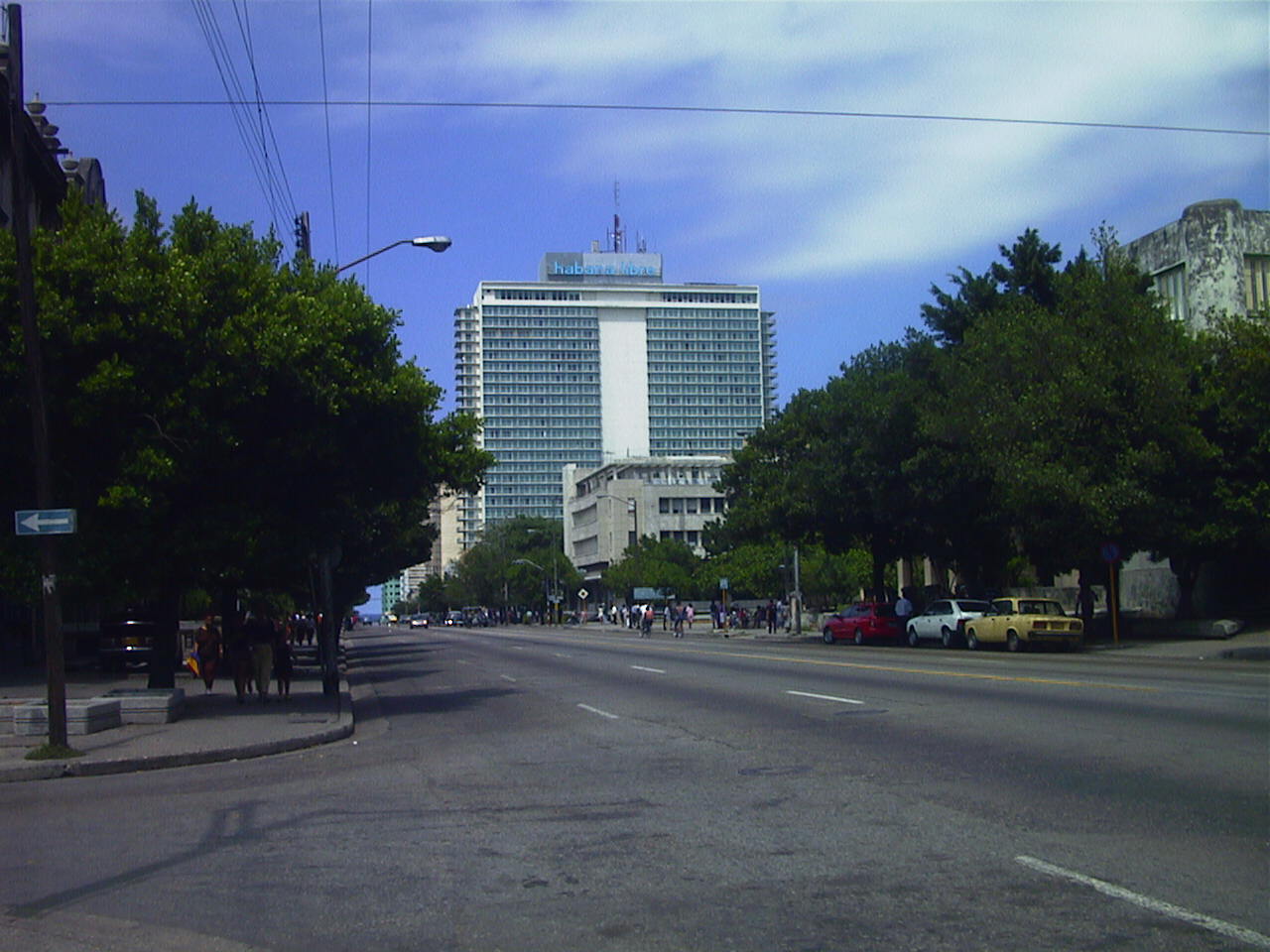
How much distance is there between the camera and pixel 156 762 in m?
14.3

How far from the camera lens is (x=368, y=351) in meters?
A: 22.6

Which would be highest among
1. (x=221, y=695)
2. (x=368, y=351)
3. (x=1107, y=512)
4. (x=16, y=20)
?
(x=16, y=20)

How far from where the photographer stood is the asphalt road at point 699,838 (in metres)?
6.69

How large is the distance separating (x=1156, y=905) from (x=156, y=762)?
11.3m

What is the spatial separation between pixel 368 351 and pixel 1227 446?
25717 millimetres

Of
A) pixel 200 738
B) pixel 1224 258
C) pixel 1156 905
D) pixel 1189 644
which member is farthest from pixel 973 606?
pixel 1156 905

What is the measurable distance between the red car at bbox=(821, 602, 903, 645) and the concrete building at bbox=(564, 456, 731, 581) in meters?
77.9

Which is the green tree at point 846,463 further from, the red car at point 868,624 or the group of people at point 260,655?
the group of people at point 260,655

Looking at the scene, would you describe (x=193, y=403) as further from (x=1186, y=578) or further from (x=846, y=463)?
(x=846, y=463)

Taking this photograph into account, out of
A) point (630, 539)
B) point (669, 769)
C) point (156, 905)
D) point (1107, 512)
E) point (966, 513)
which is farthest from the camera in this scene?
point (630, 539)

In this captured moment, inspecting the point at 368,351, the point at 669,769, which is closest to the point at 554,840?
the point at 669,769

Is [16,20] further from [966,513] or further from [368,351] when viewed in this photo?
[966,513]

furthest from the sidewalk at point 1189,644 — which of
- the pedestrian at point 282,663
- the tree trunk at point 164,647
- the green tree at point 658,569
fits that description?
the green tree at point 658,569

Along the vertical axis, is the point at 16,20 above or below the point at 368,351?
above
